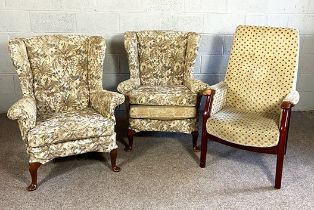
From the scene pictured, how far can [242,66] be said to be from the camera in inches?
112

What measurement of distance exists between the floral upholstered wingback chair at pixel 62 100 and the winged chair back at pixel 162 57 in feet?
Answer: 1.65

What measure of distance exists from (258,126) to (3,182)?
1826 millimetres

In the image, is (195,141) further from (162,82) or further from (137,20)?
(137,20)

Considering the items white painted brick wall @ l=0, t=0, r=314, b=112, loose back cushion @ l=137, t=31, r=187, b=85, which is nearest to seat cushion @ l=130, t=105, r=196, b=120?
loose back cushion @ l=137, t=31, r=187, b=85

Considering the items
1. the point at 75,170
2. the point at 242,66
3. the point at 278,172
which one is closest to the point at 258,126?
the point at 278,172

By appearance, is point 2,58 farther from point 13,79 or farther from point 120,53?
point 120,53

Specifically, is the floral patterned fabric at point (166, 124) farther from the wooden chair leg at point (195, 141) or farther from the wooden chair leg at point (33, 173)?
the wooden chair leg at point (33, 173)

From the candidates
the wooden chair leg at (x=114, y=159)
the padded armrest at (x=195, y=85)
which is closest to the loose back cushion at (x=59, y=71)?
the wooden chair leg at (x=114, y=159)

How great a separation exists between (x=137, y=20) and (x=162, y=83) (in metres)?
0.70

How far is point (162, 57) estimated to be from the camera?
3215mm

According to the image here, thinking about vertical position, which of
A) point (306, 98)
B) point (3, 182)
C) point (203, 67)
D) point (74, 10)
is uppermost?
point (74, 10)

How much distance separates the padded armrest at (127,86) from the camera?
2.89 m

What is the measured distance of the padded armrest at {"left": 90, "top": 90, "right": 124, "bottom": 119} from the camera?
2.51 m

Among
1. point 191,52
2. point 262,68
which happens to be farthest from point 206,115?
point 191,52
